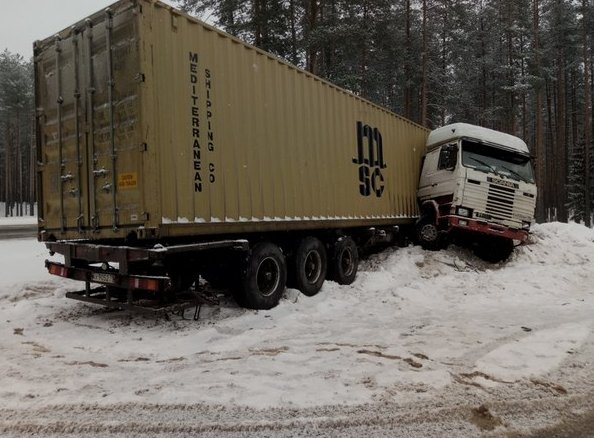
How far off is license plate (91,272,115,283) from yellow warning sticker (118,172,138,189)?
114 cm

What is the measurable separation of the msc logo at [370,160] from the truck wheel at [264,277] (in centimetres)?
319

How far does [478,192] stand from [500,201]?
2.00 ft

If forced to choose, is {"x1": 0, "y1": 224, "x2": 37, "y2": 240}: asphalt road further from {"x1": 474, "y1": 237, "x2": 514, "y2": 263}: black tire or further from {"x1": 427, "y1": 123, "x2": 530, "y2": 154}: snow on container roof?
{"x1": 474, "y1": 237, "x2": 514, "y2": 263}: black tire

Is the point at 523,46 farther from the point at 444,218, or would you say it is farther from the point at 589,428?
the point at 589,428

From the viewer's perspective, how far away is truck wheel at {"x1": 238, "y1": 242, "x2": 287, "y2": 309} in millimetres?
6414

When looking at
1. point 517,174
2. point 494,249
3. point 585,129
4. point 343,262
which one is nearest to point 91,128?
point 343,262

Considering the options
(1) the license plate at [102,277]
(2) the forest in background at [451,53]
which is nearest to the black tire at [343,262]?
(1) the license plate at [102,277]

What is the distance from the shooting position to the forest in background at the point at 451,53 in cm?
2108

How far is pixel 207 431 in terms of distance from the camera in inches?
113

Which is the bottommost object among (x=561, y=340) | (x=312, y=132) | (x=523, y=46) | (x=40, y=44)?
(x=561, y=340)

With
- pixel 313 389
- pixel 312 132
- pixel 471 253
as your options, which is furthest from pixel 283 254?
pixel 471 253

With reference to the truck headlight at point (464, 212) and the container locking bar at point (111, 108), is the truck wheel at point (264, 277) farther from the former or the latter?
the truck headlight at point (464, 212)

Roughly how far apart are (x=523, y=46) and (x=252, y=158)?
31.7 metres

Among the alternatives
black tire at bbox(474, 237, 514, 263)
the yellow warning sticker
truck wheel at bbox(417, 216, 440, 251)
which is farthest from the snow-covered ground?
black tire at bbox(474, 237, 514, 263)
